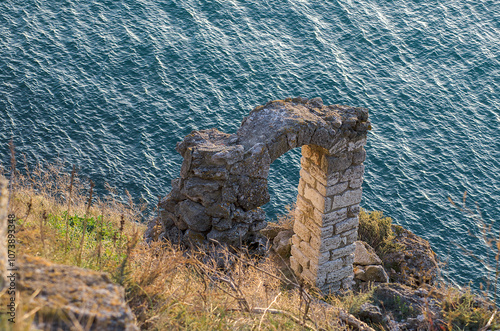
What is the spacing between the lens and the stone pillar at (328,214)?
8.89 metres

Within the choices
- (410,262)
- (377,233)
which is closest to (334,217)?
(377,233)

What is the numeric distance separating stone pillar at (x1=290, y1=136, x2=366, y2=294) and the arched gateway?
0.02 metres

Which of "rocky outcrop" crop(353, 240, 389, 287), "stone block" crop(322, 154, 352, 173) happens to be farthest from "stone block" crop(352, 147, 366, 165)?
"rocky outcrop" crop(353, 240, 389, 287)

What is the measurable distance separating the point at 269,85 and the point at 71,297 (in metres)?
18.3

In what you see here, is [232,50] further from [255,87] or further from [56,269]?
[56,269]

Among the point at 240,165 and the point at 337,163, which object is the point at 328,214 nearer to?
the point at 337,163

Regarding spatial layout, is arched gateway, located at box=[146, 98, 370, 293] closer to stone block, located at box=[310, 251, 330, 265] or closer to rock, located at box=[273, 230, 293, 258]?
stone block, located at box=[310, 251, 330, 265]

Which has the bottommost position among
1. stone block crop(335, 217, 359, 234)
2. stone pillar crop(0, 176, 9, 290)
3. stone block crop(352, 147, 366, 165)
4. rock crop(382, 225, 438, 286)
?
rock crop(382, 225, 438, 286)

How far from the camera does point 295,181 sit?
17047 mm

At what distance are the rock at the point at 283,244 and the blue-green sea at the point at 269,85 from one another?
3.70 m

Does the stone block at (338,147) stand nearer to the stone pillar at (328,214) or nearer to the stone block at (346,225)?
the stone pillar at (328,214)

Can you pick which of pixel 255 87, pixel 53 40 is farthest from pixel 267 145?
pixel 53 40

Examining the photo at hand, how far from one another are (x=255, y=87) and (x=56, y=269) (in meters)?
17.9

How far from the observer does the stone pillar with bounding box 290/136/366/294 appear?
889 centimetres
